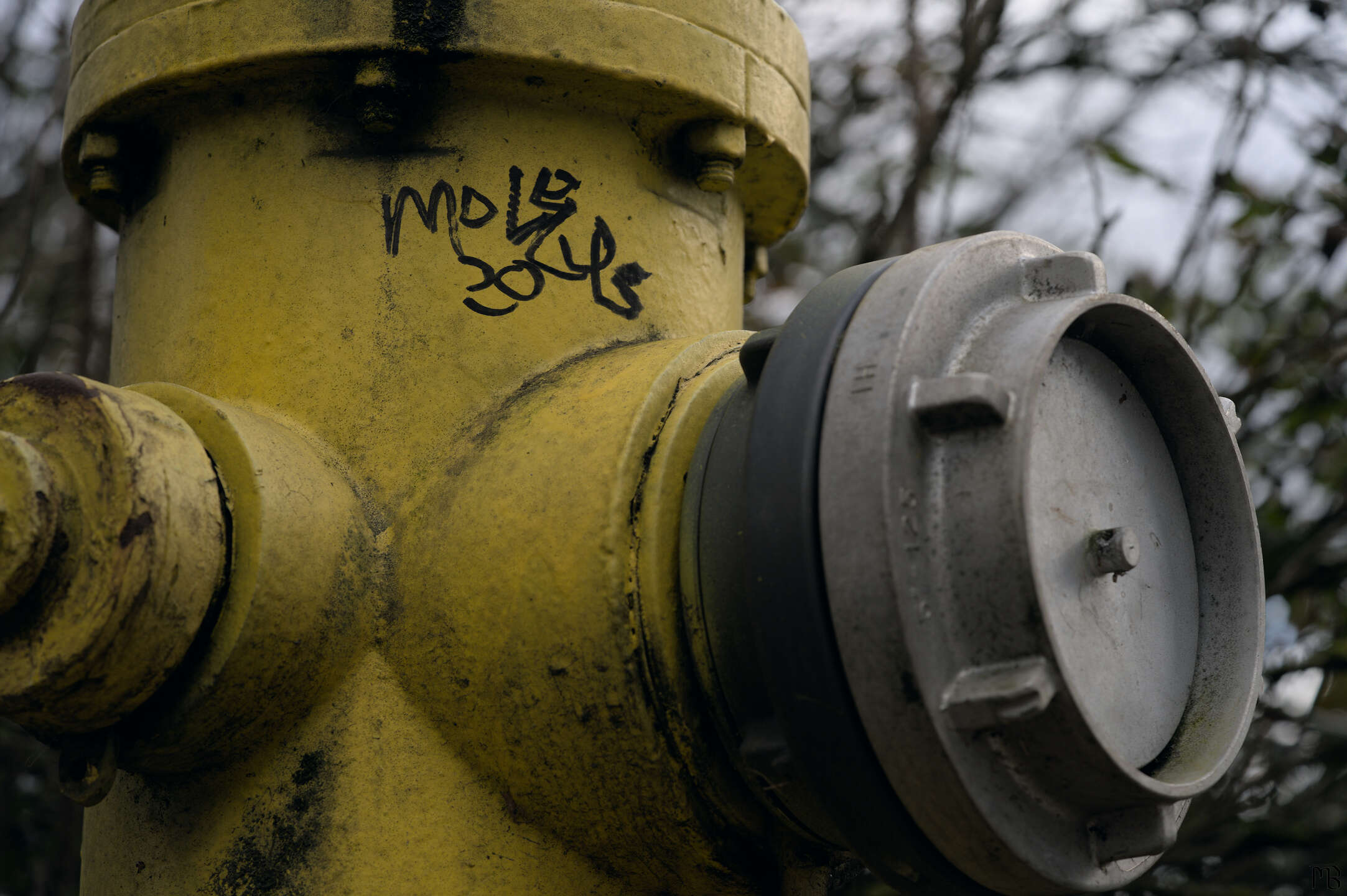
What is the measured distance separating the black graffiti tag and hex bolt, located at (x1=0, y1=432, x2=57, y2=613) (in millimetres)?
470

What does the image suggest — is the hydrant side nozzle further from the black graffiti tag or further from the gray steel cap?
the gray steel cap

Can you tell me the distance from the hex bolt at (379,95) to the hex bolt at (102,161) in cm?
38

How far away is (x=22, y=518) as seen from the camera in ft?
3.70

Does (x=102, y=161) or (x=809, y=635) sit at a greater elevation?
(x=102, y=161)

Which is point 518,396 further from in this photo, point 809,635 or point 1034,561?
point 1034,561

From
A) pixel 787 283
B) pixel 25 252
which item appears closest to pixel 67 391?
pixel 25 252

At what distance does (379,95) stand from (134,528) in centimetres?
58

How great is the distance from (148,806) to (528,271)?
76 centimetres

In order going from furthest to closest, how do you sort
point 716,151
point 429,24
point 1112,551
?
1. point 716,151
2. point 429,24
3. point 1112,551

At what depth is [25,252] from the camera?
2770 millimetres

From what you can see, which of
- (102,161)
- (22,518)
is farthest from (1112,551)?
(102,161)

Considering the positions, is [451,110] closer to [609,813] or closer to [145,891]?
→ [609,813]

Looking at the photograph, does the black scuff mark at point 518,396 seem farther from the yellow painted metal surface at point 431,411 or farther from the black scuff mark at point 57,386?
the black scuff mark at point 57,386

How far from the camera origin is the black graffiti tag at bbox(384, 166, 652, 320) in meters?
1.44
